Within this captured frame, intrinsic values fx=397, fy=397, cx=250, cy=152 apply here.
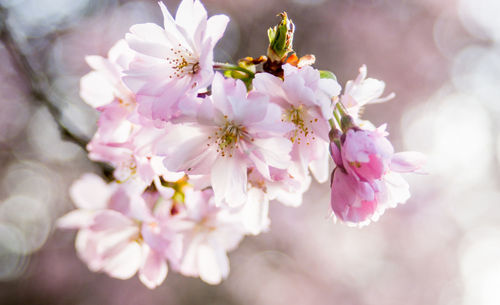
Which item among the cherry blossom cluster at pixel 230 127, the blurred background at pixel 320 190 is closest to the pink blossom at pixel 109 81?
the cherry blossom cluster at pixel 230 127

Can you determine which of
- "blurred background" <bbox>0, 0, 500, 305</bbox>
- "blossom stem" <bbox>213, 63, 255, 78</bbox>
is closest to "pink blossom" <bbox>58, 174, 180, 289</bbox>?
"blossom stem" <bbox>213, 63, 255, 78</bbox>

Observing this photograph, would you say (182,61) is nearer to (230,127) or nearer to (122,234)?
(230,127)

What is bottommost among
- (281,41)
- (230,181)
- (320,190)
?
(320,190)

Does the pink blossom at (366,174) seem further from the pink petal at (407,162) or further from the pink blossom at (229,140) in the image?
the pink blossom at (229,140)

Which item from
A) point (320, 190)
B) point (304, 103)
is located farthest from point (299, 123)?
point (320, 190)

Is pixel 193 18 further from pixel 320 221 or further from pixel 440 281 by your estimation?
pixel 440 281
